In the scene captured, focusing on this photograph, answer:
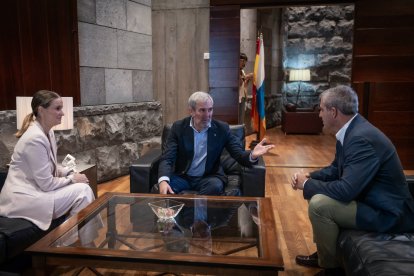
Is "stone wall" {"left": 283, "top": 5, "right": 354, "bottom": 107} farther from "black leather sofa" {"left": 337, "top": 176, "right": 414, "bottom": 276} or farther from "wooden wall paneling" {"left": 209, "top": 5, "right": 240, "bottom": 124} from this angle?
"black leather sofa" {"left": 337, "top": 176, "right": 414, "bottom": 276}

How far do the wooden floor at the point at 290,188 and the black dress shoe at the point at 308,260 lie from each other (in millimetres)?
38

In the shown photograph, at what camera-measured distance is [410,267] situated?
4.62 feet

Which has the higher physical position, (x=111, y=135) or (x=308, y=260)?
(x=111, y=135)

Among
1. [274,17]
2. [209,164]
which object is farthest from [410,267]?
[274,17]

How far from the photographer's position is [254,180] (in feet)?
8.42

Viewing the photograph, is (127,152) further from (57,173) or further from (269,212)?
(269,212)

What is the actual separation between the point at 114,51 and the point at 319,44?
6570mm

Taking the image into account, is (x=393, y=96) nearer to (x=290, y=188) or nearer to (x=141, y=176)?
(x=290, y=188)

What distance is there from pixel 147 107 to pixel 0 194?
2.59 metres

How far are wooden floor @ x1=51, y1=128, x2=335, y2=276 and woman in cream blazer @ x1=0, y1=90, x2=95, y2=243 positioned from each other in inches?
14.9

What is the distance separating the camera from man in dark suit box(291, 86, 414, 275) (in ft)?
5.85

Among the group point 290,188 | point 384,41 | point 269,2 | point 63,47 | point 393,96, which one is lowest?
point 290,188

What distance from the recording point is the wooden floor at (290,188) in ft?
8.07

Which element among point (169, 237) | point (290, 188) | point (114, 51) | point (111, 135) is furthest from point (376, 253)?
point (114, 51)
